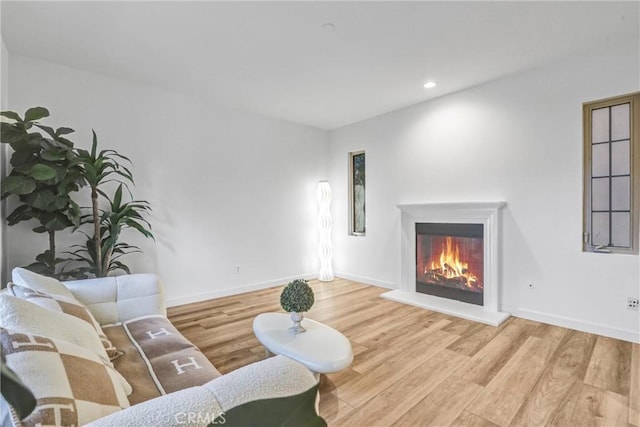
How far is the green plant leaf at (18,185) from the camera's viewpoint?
7.20 ft

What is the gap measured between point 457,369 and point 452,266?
1.84 meters

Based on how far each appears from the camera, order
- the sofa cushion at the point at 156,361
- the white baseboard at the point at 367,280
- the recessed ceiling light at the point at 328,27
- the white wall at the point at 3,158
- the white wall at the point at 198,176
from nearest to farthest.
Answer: the sofa cushion at the point at 156,361, the recessed ceiling light at the point at 328,27, the white wall at the point at 3,158, the white wall at the point at 198,176, the white baseboard at the point at 367,280

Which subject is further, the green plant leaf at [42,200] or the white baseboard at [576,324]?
the white baseboard at [576,324]

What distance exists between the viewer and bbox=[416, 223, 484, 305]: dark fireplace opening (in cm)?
357

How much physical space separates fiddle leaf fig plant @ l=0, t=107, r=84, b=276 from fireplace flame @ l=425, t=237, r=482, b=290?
13.1 ft

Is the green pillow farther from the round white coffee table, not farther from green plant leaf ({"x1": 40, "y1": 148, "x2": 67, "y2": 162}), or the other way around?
green plant leaf ({"x1": 40, "y1": 148, "x2": 67, "y2": 162})

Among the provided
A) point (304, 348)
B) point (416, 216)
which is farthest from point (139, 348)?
point (416, 216)

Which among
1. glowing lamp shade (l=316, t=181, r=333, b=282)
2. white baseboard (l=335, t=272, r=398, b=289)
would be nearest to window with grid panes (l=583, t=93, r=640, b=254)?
white baseboard (l=335, t=272, r=398, b=289)

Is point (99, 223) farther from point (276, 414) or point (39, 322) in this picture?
point (276, 414)

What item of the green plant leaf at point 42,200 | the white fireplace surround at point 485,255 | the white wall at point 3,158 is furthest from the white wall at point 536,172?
the white wall at point 3,158

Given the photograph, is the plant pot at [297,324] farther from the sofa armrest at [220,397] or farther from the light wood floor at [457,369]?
the sofa armrest at [220,397]

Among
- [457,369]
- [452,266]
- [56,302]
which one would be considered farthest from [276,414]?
[452,266]

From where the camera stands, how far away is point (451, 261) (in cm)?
384

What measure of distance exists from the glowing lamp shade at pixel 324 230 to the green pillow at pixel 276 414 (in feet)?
13.7
